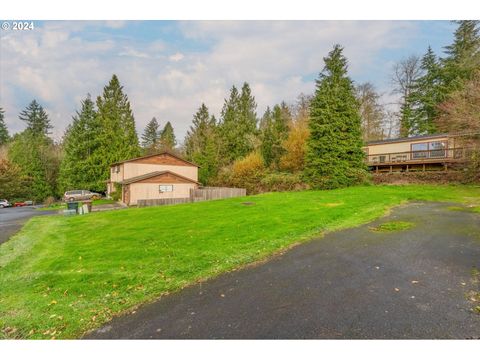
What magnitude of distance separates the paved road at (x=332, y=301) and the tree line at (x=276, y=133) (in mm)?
18123

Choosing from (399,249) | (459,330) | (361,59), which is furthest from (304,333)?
(361,59)

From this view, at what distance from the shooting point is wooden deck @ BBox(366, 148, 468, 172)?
2064 cm

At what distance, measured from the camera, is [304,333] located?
3.10 metres

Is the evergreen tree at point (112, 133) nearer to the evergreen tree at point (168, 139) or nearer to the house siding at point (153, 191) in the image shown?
the evergreen tree at point (168, 139)

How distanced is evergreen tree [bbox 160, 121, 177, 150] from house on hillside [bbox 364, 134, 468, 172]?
42.2m

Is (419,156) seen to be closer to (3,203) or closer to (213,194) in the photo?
(213,194)

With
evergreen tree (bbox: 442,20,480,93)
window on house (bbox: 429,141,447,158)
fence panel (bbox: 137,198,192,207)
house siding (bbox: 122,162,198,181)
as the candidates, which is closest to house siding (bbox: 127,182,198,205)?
fence panel (bbox: 137,198,192,207)

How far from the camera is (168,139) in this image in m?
56.7

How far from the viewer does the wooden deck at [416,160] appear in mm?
20641

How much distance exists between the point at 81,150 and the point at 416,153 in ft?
151

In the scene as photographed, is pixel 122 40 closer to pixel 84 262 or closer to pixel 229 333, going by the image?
pixel 84 262

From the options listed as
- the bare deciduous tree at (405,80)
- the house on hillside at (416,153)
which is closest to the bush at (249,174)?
the house on hillside at (416,153)

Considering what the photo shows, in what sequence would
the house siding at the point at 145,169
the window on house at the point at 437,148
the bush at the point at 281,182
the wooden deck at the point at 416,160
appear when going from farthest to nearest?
the house siding at the point at 145,169 < the bush at the point at 281,182 < the window on house at the point at 437,148 < the wooden deck at the point at 416,160

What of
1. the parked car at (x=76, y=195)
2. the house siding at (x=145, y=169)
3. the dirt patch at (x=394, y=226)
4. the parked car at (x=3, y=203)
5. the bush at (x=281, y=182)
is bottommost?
the parked car at (x=3, y=203)
